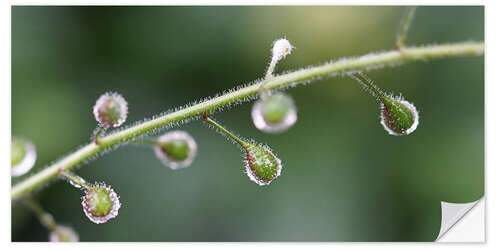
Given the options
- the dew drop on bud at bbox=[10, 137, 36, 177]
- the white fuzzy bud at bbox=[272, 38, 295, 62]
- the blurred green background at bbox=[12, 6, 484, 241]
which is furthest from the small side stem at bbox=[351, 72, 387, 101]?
the blurred green background at bbox=[12, 6, 484, 241]

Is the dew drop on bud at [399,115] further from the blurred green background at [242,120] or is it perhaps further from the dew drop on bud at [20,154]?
the blurred green background at [242,120]

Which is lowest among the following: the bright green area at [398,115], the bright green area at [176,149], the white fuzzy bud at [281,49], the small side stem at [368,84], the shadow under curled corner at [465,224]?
the shadow under curled corner at [465,224]

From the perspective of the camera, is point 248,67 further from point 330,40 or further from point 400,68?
point 400,68

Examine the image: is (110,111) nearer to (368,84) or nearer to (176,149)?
(176,149)

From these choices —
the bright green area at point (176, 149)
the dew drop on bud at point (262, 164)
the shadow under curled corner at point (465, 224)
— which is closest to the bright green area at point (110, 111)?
the bright green area at point (176, 149)

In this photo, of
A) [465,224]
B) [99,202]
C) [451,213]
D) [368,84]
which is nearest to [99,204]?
[99,202]
